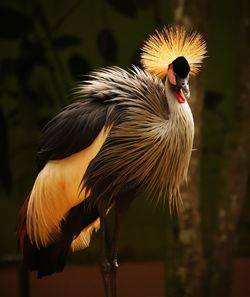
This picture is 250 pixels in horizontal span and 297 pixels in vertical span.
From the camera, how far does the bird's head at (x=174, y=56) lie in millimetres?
2619

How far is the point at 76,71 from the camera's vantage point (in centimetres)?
474

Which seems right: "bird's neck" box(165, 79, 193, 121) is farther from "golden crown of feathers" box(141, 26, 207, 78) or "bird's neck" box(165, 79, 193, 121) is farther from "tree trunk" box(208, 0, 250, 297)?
"tree trunk" box(208, 0, 250, 297)

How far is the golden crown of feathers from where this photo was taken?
8.71 ft

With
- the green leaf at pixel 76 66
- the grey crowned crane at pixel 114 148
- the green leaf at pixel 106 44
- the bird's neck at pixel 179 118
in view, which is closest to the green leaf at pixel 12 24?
the green leaf at pixel 76 66

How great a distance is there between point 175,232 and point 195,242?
0.35 ft

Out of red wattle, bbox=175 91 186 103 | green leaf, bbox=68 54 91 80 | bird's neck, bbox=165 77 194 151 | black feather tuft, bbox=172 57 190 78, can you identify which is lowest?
bird's neck, bbox=165 77 194 151

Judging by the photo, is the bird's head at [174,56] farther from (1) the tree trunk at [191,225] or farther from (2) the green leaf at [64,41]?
(2) the green leaf at [64,41]

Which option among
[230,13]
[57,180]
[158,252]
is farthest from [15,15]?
[57,180]

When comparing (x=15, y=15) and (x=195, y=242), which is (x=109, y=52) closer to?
(x=15, y=15)

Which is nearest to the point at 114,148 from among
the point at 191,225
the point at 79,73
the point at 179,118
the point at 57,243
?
the point at 179,118

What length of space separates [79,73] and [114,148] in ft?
7.10

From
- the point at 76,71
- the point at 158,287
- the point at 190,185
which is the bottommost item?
the point at 158,287

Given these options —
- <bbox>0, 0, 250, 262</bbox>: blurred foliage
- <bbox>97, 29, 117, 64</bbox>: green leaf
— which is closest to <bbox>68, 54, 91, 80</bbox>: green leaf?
<bbox>0, 0, 250, 262</bbox>: blurred foliage

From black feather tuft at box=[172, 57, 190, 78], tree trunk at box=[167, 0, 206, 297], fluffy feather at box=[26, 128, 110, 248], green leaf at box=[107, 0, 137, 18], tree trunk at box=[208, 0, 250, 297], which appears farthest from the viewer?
green leaf at box=[107, 0, 137, 18]
